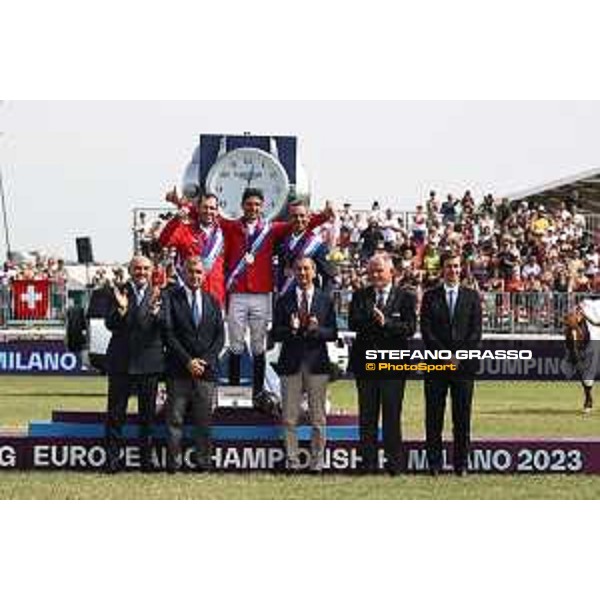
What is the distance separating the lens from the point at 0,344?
29203 millimetres

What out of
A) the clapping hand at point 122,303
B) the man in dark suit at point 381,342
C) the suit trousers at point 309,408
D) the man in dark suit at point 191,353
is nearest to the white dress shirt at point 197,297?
the man in dark suit at point 191,353

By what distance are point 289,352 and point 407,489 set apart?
171 centimetres

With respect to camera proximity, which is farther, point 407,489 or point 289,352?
point 289,352

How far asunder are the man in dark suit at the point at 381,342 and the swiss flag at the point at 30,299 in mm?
15767

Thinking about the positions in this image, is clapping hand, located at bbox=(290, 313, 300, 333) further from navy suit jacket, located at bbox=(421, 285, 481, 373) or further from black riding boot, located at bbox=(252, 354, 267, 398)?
navy suit jacket, located at bbox=(421, 285, 481, 373)

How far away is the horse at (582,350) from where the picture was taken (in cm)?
2114

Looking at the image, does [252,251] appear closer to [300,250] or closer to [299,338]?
[300,250]

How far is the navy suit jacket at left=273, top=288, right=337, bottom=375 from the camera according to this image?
508 inches

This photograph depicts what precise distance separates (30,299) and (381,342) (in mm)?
16693

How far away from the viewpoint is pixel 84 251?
24109 mm

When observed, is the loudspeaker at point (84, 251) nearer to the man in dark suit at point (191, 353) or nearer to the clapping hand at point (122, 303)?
the clapping hand at point (122, 303)

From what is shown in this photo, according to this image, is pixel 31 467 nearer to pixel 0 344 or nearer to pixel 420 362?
pixel 420 362

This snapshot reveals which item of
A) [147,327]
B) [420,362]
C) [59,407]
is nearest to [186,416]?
[147,327]

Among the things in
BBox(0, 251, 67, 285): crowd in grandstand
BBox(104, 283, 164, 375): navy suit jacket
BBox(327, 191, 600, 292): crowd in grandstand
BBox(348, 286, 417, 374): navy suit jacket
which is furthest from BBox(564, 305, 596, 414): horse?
BBox(0, 251, 67, 285): crowd in grandstand
